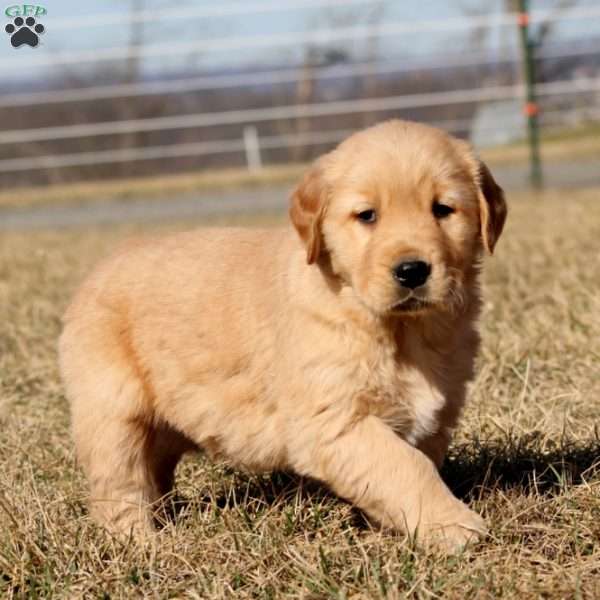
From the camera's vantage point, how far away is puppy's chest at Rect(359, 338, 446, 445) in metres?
2.77

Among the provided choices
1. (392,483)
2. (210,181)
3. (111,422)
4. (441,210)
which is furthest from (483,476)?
(210,181)

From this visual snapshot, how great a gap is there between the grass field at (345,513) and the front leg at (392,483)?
0.06m

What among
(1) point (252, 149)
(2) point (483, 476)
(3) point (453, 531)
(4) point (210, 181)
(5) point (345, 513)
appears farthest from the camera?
(1) point (252, 149)

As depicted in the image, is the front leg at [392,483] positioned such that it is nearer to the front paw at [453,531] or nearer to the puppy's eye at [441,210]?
the front paw at [453,531]

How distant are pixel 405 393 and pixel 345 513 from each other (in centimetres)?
41

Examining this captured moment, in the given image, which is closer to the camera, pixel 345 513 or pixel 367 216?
pixel 367 216

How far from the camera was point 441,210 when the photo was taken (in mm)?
2869

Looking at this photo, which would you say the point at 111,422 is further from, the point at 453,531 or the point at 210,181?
the point at 210,181

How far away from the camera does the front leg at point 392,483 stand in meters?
2.61

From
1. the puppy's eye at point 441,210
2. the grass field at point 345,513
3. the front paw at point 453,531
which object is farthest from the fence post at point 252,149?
the front paw at point 453,531

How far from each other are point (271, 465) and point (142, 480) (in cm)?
41

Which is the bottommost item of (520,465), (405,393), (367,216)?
(520,465)

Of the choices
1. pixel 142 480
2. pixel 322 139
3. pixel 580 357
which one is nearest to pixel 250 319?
pixel 142 480

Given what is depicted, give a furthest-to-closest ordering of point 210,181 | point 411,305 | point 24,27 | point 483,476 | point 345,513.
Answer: point 210,181, point 24,27, point 483,476, point 345,513, point 411,305
